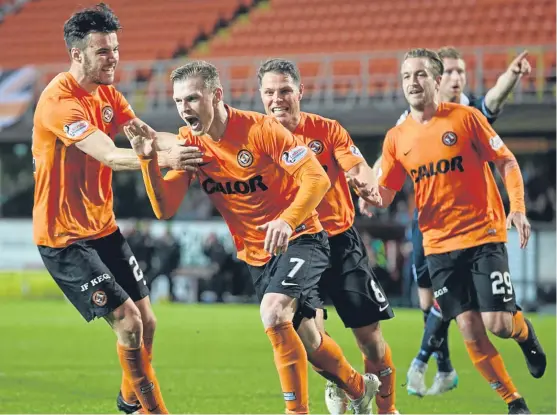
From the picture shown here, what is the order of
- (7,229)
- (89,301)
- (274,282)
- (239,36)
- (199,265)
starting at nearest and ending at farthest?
(274,282)
(89,301)
(199,265)
(7,229)
(239,36)

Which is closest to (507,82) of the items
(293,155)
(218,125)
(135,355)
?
(293,155)

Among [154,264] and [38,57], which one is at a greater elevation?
[38,57]

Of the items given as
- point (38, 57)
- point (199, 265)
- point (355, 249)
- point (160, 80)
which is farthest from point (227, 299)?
point (355, 249)

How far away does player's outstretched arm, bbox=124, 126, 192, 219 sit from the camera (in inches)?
216

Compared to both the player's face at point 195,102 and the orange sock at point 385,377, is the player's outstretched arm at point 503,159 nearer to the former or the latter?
the orange sock at point 385,377

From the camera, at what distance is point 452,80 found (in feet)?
26.9

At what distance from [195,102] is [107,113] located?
1.07 metres

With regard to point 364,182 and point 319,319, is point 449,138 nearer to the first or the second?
point 364,182

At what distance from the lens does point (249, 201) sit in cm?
593

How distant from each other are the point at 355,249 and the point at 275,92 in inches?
43.6

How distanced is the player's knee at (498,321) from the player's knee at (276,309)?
160 cm

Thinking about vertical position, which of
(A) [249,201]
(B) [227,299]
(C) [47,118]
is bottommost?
(B) [227,299]

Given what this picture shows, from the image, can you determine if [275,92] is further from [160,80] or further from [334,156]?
[160,80]

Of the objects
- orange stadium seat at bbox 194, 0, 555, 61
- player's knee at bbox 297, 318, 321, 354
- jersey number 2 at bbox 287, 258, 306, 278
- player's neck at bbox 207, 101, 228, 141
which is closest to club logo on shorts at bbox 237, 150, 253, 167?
player's neck at bbox 207, 101, 228, 141
